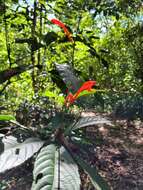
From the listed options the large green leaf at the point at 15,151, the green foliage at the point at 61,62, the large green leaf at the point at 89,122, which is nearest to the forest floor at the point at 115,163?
the green foliage at the point at 61,62

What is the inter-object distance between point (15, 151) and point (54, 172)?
121 mm

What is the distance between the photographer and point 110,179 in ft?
10.5

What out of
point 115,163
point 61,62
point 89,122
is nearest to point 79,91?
point 89,122

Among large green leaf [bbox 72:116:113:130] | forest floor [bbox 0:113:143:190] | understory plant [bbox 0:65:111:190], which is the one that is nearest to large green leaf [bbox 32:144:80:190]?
understory plant [bbox 0:65:111:190]

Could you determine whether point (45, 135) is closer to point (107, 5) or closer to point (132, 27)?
point (107, 5)

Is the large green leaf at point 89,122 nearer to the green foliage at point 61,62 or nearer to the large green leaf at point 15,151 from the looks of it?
the green foliage at point 61,62

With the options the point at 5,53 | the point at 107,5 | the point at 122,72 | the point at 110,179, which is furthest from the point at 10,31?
the point at 122,72

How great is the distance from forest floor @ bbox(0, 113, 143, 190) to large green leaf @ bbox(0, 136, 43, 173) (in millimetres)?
1543

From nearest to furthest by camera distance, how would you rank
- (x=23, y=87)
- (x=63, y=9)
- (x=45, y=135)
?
(x=45, y=135)
(x=63, y=9)
(x=23, y=87)

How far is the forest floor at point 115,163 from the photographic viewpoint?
9.37ft

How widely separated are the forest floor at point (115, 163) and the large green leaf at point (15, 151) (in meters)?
1.54

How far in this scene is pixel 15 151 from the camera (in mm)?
760

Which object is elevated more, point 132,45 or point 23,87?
point 132,45

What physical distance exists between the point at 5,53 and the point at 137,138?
2107 millimetres
